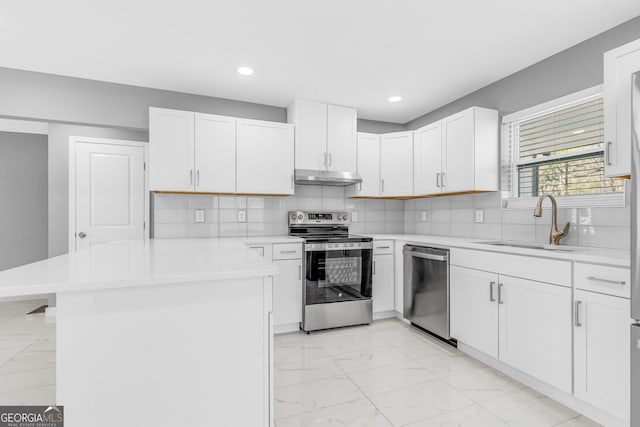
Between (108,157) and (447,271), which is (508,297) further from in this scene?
(108,157)

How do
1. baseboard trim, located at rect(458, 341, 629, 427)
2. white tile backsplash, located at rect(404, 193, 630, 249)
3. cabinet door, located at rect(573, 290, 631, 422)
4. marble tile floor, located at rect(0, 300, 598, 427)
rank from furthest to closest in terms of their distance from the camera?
white tile backsplash, located at rect(404, 193, 630, 249) < marble tile floor, located at rect(0, 300, 598, 427) < baseboard trim, located at rect(458, 341, 629, 427) < cabinet door, located at rect(573, 290, 631, 422)

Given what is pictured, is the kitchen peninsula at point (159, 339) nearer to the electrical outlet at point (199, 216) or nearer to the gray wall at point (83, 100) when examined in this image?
the electrical outlet at point (199, 216)

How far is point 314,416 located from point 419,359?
1.08 metres

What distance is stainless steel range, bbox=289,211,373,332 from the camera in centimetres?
303

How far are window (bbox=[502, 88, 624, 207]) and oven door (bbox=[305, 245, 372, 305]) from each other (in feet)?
5.03

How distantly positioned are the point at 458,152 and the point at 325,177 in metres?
1.37

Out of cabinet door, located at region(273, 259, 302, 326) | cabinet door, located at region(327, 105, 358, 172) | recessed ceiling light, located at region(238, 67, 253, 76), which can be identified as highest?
recessed ceiling light, located at region(238, 67, 253, 76)

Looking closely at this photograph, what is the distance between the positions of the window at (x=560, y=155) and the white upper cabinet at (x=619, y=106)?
469mm

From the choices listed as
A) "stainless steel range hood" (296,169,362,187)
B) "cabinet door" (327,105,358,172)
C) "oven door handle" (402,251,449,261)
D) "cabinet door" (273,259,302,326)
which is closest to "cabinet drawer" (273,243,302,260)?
"cabinet door" (273,259,302,326)

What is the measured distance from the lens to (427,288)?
2.88 m

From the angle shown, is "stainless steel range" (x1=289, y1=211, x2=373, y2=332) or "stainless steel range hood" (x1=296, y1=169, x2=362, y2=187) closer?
"stainless steel range" (x1=289, y1=211, x2=373, y2=332)

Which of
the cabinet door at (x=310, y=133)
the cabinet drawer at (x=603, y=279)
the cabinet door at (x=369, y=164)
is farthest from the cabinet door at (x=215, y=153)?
the cabinet drawer at (x=603, y=279)

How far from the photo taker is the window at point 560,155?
2201mm

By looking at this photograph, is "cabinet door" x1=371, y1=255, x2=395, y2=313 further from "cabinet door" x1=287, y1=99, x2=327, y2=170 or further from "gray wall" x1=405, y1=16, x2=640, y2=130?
"gray wall" x1=405, y1=16, x2=640, y2=130
